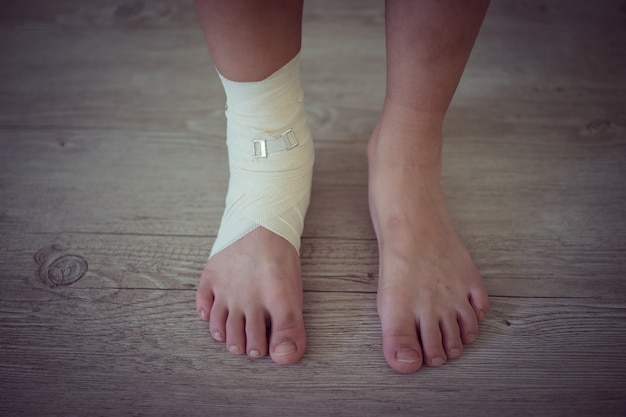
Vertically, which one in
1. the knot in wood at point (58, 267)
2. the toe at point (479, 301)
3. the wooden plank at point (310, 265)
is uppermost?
the toe at point (479, 301)

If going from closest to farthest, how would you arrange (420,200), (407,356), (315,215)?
(407,356) < (420,200) < (315,215)

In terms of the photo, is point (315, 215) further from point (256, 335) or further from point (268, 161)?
point (256, 335)

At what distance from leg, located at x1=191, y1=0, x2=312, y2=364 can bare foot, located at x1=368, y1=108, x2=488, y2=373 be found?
144mm

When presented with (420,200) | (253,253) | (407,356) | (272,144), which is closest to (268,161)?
(272,144)

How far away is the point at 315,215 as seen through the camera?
0.85 meters

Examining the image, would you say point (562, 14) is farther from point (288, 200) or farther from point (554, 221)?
point (288, 200)

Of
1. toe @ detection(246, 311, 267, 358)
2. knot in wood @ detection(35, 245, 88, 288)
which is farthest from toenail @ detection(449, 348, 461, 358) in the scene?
knot in wood @ detection(35, 245, 88, 288)

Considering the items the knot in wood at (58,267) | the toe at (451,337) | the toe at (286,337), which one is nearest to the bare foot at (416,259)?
the toe at (451,337)

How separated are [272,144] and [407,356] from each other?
14.6 inches

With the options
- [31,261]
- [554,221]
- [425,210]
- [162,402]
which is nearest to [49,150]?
[31,261]

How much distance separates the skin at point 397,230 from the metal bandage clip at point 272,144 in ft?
0.34

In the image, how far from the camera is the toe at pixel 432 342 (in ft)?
2.10

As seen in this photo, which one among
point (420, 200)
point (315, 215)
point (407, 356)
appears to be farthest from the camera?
point (315, 215)

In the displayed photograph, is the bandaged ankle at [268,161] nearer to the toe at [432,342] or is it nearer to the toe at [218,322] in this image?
the toe at [218,322]
